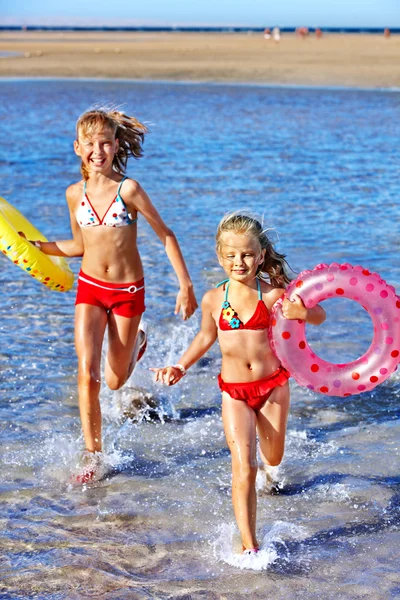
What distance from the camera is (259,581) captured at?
3.62m

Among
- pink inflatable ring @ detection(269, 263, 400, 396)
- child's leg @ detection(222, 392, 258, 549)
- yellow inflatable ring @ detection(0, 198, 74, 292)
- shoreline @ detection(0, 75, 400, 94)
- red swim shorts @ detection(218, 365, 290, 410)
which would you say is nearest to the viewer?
child's leg @ detection(222, 392, 258, 549)

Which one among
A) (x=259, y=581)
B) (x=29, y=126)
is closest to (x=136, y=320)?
(x=259, y=581)

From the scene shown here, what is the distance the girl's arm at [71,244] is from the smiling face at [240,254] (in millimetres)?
1206

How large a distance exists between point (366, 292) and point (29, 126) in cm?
1459

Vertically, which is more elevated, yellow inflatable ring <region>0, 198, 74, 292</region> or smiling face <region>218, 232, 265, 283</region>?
yellow inflatable ring <region>0, 198, 74, 292</region>

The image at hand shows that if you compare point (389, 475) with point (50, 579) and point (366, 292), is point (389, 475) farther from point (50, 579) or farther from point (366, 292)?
point (50, 579)

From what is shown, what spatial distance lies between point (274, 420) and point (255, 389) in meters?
0.18

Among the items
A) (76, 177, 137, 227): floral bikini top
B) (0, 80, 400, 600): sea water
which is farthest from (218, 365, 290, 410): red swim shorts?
(76, 177, 137, 227): floral bikini top

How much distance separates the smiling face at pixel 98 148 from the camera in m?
4.60

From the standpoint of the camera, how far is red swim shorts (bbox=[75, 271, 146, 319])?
4684 mm

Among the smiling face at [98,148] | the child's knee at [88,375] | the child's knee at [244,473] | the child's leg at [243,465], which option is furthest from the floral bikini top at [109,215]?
the child's knee at [244,473]

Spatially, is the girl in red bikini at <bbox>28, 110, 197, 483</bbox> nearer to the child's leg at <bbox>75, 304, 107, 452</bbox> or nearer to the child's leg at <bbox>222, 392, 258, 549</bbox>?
the child's leg at <bbox>75, 304, 107, 452</bbox>

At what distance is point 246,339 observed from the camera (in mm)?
3891

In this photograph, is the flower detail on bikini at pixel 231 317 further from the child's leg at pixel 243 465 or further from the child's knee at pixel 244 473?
the child's knee at pixel 244 473
